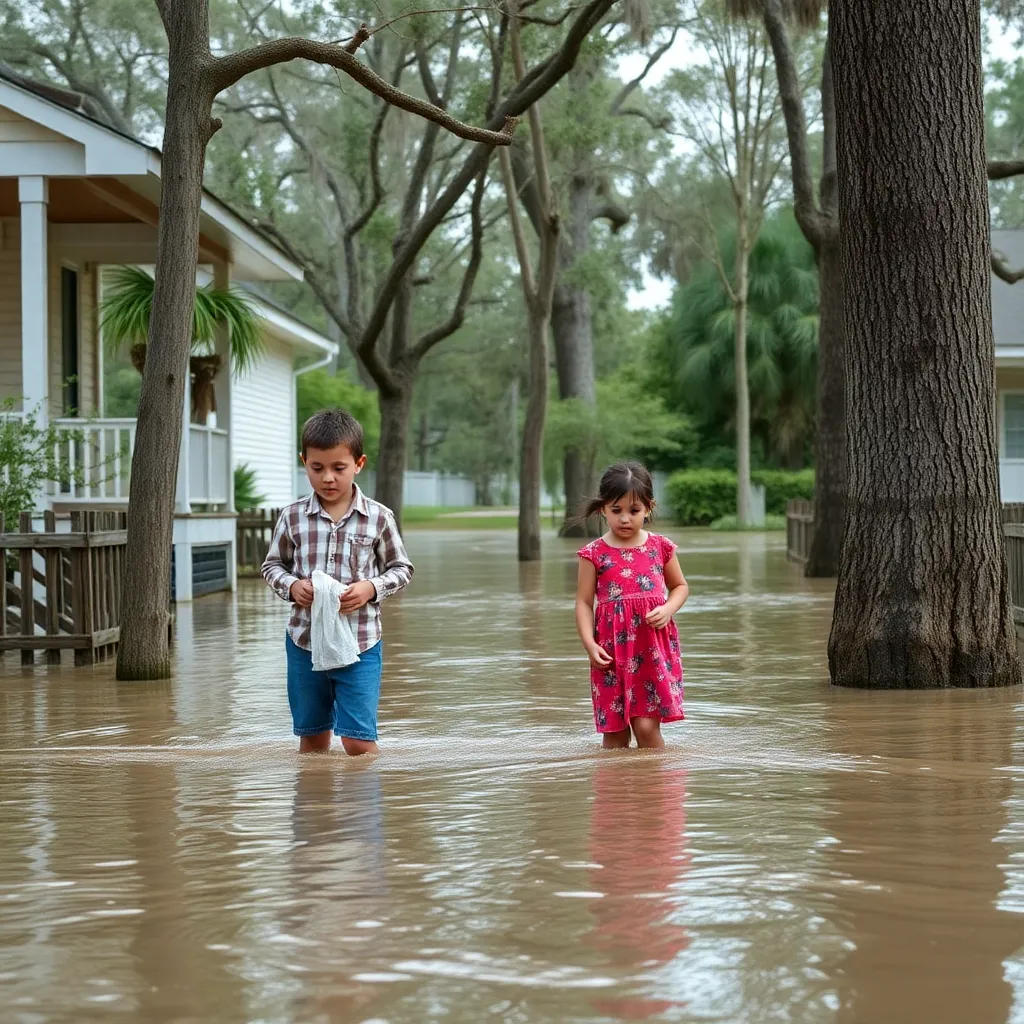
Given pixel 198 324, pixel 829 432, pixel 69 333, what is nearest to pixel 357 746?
pixel 198 324

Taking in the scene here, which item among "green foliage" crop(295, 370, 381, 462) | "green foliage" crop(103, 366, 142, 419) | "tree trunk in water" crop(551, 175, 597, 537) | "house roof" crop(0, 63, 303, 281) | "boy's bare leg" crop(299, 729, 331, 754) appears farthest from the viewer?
"green foliage" crop(295, 370, 381, 462)

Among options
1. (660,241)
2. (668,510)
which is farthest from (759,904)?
(660,241)

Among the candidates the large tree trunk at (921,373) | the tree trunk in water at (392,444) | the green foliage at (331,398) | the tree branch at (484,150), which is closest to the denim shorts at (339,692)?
the large tree trunk at (921,373)

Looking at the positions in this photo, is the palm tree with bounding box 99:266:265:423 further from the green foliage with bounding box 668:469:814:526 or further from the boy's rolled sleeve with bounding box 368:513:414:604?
the green foliage with bounding box 668:469:814:526

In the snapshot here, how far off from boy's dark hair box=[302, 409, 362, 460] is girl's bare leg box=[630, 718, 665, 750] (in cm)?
158

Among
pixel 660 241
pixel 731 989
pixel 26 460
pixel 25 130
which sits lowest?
pixel 731 989

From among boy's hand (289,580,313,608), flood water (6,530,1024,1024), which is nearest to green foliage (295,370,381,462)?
flood water (6,530,1024,1024)

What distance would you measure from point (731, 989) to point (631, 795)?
2342 millimetres

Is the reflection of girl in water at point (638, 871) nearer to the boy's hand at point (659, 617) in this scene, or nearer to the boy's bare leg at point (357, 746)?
the boy's hand at point (659, 617)

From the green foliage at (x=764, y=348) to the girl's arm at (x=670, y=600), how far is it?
136ft

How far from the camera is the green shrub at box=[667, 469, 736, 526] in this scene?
1820 inches

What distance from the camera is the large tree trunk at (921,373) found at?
9.04 meters

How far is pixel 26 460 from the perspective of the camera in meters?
13.8

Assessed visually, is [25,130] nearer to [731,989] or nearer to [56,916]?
[56,916]
